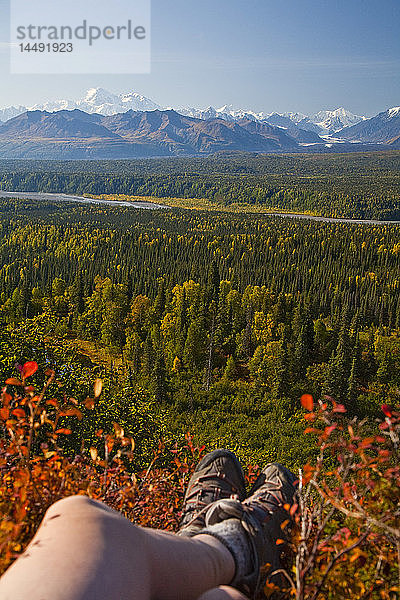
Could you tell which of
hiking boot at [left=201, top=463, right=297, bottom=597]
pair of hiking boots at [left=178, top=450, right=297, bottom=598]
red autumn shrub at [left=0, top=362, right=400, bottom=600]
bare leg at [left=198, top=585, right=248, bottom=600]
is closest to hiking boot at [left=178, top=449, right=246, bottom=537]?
pair of hiking boots at [left=178, top=450, right=297, bottom=598]

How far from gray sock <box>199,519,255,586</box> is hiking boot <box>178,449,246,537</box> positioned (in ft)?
2.37

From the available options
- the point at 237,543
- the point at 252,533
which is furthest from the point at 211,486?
the point at 237,543

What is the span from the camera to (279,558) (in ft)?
14.1

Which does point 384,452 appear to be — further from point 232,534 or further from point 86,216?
point 86,216

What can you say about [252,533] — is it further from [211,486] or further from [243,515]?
[211,486]

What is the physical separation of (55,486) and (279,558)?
2.20 m

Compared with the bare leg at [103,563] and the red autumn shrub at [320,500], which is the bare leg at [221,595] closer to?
the bare leg at [103,563]

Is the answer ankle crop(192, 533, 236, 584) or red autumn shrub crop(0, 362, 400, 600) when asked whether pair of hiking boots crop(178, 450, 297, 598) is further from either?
→ red autumn shrub crop(0, 362, 400, 600)

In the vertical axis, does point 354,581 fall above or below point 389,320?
above

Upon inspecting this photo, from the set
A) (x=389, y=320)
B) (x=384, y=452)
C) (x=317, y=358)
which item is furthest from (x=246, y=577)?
(x=389, y=320)

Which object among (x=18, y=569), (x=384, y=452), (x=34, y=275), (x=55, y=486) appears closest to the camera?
(x=18, y=569)

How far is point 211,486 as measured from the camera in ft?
18.4

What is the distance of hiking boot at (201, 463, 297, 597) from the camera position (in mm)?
3668

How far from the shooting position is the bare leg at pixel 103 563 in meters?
2.24
